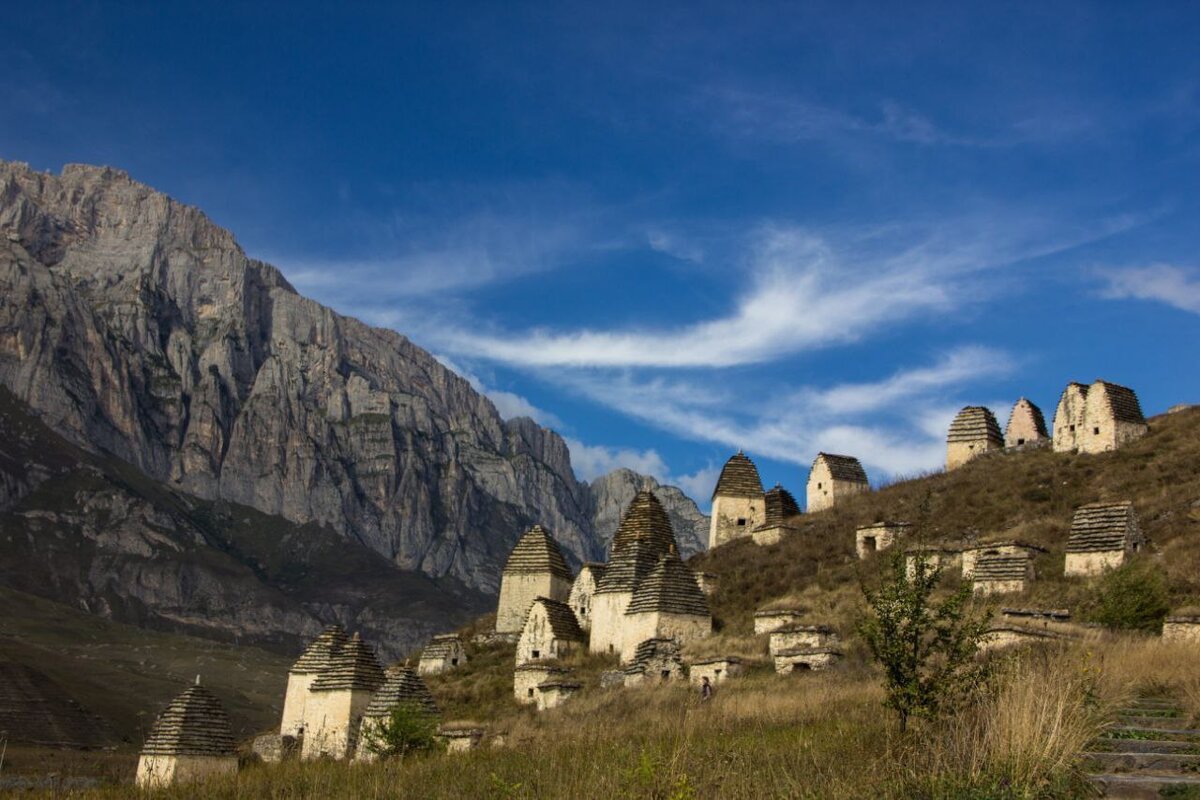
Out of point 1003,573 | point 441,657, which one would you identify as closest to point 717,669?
point 1003,573

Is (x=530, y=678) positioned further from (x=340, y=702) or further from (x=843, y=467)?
(x=843, y=467)

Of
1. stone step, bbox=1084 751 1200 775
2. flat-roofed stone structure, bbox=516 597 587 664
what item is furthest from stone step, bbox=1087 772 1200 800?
flat-roofed stone structure, bbox=516 597 587 664

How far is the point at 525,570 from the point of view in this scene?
44.5 m

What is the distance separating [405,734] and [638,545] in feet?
51.9

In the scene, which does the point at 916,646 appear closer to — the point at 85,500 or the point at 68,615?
the point at 68,615

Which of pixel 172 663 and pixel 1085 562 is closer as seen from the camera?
pixel 1085 562

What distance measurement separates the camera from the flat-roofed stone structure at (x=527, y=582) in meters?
44.1

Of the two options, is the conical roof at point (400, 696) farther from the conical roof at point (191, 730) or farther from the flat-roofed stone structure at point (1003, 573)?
the flat-roofed stone structure at point (1003, 573)

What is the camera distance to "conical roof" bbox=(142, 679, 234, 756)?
2677 centimetres

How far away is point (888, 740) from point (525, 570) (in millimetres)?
33426

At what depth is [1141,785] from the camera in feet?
30.8

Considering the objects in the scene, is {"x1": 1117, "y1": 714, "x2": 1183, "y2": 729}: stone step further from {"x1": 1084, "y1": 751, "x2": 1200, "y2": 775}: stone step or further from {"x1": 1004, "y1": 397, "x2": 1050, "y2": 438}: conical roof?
{"x1": 1004, "y1": 397, "x2": 1050, "y2": 438}: conical roof

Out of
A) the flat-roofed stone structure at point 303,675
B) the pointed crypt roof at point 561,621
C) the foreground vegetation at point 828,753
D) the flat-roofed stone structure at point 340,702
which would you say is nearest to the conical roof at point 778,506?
the pointed crypt roof at point 561,621

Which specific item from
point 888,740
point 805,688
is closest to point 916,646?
point 888,740
